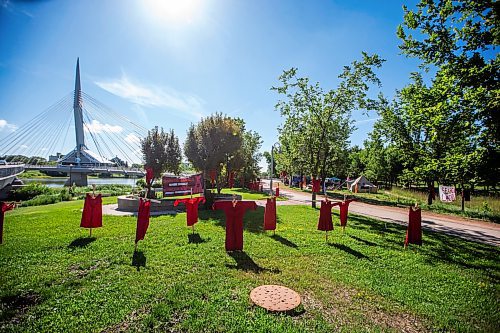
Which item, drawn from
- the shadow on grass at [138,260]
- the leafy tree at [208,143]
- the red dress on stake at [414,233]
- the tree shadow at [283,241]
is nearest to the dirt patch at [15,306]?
the shadow on grass at [138,260]

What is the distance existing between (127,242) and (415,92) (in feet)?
42.5

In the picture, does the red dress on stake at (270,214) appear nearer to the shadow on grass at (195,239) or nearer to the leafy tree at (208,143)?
the shadow on grass at (195,239)

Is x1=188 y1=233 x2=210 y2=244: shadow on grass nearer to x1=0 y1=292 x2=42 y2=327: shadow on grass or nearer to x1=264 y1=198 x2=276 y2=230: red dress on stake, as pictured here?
x1=264 y1=198 x2=276 y2=230: red dress on stake

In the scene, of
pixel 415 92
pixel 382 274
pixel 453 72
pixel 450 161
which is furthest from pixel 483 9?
pixel 382 274

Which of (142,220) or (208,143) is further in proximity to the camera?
(208,143)

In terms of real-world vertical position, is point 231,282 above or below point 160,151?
below

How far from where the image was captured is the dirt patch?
12.5 ft

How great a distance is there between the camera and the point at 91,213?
28.1ft

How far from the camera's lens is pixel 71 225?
10.1 m

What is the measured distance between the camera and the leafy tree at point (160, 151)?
1936 centimetres

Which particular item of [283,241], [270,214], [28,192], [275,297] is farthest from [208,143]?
[28,192]

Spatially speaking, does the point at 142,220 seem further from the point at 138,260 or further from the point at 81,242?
the point at 81,242

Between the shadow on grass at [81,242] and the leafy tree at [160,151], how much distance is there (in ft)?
38.4

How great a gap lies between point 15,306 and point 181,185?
15775 mm
